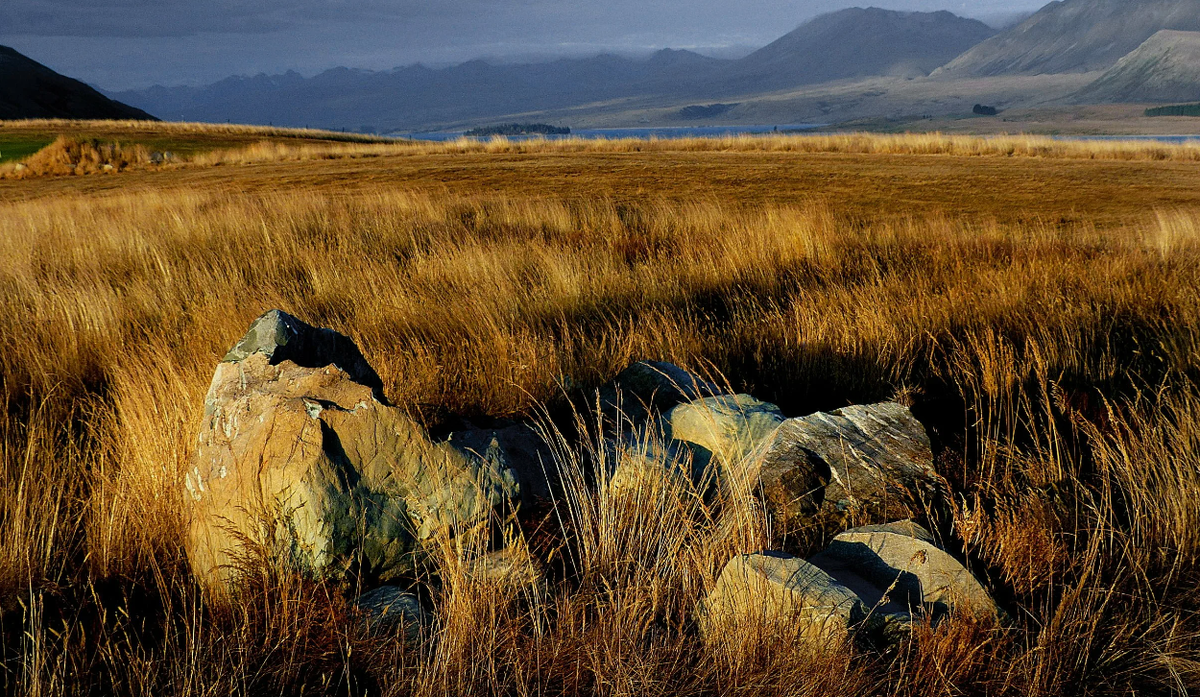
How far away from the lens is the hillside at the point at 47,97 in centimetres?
9612

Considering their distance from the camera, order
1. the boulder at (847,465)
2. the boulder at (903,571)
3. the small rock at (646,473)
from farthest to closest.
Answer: the boulder at (847,465), the small rock at (646,473), the boulder at (903,571)

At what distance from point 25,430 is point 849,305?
217 inches

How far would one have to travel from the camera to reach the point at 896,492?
300 cm

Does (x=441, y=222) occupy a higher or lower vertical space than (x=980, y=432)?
higher

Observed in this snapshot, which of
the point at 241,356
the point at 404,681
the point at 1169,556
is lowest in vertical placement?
the point at 1169,556

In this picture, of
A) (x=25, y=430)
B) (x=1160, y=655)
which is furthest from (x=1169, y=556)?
(x=25, y=430)

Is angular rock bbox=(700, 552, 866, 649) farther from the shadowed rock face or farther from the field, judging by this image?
the shadowed rock face

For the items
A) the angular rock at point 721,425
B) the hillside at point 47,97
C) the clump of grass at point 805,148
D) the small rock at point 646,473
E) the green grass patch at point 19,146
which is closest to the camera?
the small rock at point 646,473

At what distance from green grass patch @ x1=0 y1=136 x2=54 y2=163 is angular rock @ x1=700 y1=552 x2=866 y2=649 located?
31558 millimetres

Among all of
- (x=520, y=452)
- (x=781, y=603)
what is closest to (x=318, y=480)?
(x=520, y=452)

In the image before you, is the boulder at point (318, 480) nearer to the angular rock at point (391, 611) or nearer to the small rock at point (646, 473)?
the angular rock at point (391, 611)

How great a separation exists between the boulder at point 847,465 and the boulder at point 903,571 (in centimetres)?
28

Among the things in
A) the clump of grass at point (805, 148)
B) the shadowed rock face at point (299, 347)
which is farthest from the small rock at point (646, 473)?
the clump of grass at point (805, 148)

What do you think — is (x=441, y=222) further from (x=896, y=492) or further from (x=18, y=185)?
(x=18, y=185)
